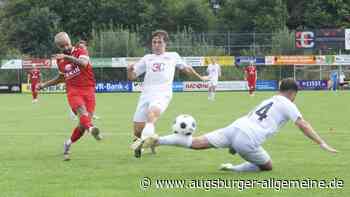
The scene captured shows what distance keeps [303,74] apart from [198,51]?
29.0 feet

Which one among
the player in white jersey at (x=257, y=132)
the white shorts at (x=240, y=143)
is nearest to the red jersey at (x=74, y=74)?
the player in white jersey at (x=257, y=132)

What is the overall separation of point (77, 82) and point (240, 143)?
3838mm

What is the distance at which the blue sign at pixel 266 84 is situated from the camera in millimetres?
58656

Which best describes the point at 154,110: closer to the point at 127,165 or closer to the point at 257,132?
the point at 127,165

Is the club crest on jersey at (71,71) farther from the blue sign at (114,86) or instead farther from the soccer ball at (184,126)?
the blue sign at (114,86)

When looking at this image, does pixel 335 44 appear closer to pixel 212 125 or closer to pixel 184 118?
pixel 212 125

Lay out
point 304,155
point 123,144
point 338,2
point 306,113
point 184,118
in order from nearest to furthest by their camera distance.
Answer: point 184,118 < point 304,155 < point 123,144 < point 306,113 < point 338,2

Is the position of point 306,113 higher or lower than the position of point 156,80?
lower

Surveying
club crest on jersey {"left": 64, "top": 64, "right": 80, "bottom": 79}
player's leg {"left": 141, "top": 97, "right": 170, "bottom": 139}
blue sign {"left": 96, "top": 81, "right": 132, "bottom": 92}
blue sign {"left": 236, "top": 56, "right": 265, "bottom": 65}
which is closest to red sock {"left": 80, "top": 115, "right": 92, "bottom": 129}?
club crest on jersey {"left": 64, "top": 64, "right": 80, "bottom": 79}

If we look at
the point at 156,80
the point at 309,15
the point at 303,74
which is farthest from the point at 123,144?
the point at 309,15

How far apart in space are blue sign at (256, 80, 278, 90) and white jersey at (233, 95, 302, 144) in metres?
48.1

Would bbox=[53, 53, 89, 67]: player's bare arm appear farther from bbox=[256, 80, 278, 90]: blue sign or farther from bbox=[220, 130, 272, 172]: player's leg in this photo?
bbox=[256, 80, 278, 90]: blue sign

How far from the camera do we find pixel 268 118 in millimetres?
10602

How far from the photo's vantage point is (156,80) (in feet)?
43.9
